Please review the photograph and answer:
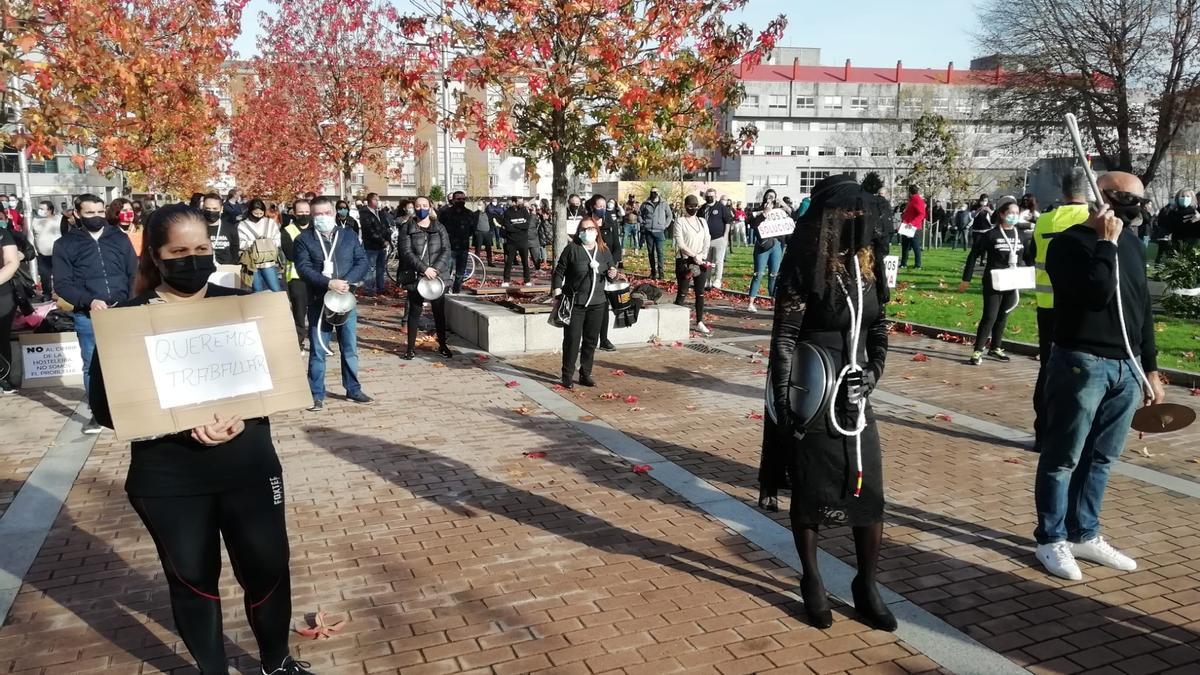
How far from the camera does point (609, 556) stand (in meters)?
4.96

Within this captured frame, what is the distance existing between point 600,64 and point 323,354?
5.75m

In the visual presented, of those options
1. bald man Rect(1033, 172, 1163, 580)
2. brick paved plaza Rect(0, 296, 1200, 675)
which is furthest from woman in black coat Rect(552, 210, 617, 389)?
bald man Rect(1033, 172, 1163, 580)

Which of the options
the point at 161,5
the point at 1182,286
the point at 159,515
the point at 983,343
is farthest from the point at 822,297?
the point at 161,5

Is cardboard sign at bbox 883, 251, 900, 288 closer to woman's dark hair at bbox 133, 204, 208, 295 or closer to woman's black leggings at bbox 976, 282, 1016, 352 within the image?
woman's black leggings at bbox 976, 282, 1016, 352

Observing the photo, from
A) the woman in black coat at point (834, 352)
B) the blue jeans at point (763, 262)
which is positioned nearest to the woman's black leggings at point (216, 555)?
the woman in black coat at point (834, 352)

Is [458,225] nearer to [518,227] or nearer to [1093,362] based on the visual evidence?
[518,227]

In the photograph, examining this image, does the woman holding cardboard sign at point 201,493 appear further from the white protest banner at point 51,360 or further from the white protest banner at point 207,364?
the white protest banner at point 51,360

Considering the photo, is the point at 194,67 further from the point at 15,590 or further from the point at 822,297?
the point at 822,297

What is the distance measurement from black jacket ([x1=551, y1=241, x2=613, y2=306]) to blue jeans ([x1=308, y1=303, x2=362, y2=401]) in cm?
209

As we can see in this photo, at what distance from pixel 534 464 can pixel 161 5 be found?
55.8 feet

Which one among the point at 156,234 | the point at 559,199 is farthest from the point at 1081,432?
the point at 559,199

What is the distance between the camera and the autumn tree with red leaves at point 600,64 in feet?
38.6

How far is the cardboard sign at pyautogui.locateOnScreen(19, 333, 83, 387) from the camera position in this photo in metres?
9.52

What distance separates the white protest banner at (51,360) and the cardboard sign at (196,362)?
7.67 metres
